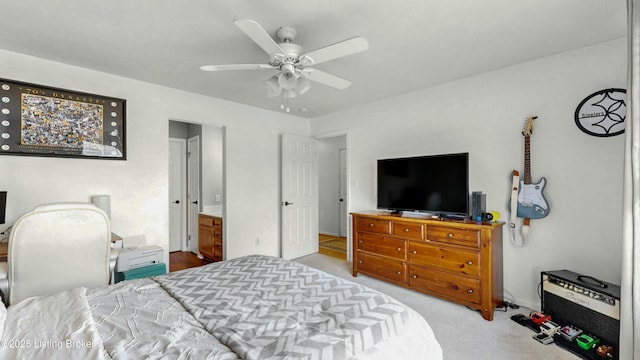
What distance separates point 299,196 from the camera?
467 centimetres

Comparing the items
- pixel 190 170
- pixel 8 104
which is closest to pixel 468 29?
pixel 8 104

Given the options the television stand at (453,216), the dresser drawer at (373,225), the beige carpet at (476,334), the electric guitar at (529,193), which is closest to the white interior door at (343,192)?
A: the dresser drawer at (373,225)

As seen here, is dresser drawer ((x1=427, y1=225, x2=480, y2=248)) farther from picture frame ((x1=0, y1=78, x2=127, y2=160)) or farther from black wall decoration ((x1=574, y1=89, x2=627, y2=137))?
picture frame ((x1=0, y1=78, x2=127, y2=160))

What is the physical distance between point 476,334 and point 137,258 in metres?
3.16

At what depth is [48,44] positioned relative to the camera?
Result: 231 centimetres

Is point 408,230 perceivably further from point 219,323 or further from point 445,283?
point 219,323

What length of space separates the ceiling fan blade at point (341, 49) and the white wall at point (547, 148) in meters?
1.48

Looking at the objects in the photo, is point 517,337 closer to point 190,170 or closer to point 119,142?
point 119,142

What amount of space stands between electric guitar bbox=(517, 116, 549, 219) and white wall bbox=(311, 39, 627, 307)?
0.23ft

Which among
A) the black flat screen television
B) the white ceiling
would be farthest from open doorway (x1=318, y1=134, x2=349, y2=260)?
the white ceiling

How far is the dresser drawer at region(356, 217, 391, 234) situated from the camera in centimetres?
330

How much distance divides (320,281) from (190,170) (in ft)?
13.7

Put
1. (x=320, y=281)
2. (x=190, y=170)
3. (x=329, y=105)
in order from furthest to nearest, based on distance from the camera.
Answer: (x=190, y=170)
(x=329, y=105)
(x=320, y=281)

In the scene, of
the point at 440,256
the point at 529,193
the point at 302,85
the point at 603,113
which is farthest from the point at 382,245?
the point at 603,113
